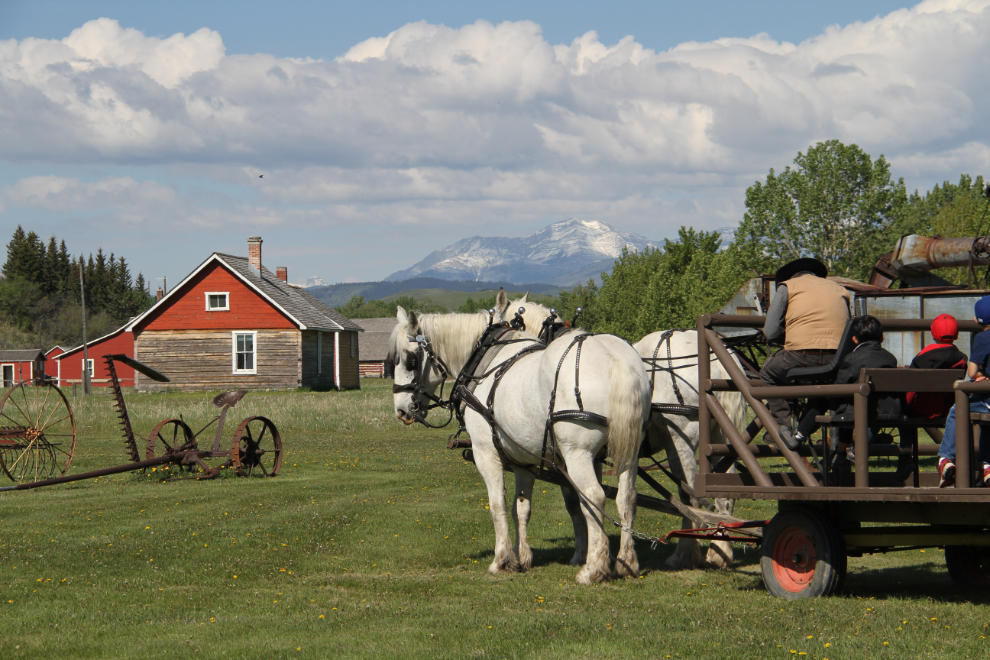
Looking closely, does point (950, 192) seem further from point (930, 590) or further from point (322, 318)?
point (930, 590)

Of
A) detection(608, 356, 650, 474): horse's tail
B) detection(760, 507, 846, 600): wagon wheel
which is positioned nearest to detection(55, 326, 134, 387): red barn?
detection(608, 356, 650, 474): horse's tail

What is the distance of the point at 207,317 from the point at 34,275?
82945mm

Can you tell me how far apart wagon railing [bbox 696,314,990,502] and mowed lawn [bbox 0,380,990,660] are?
871mm

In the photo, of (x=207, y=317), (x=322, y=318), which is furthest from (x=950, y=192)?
(x=207, y=317)

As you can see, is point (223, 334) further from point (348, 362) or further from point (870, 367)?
point (870, 367)

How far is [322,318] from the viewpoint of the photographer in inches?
2010

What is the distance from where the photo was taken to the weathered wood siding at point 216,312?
46.8 m

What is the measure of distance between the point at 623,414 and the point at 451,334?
2.77 meters

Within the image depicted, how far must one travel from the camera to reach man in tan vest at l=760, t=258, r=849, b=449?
23.7ft

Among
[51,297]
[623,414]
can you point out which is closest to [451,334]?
[623,414]

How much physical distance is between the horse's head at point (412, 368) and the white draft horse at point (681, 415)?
1.05 metres

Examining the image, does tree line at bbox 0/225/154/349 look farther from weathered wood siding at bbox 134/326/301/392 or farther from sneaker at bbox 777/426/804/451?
sneaker at bbox 777/426/804/451

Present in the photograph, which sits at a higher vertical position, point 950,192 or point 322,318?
point 950,192

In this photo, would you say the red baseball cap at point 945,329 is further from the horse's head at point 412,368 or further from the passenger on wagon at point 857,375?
the horse's head at point 412,368
